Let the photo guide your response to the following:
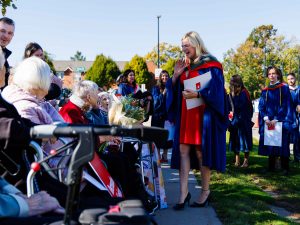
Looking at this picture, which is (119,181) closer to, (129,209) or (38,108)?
(38,108)

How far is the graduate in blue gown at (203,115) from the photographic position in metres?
4.99

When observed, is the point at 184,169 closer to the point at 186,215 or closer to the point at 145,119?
the point at 186,215

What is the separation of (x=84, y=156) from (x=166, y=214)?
326 centimetres

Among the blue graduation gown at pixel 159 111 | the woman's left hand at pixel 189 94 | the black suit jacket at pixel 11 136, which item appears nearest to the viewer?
the black suit jacket at pixel 11 136

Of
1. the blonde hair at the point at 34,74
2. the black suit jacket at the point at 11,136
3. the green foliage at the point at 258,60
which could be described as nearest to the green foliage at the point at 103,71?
the green foliage at the point at 258,60

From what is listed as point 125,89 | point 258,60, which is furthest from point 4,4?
point 258,60

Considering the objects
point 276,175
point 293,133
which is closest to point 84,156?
point 276,175

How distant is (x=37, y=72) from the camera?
3223 mm

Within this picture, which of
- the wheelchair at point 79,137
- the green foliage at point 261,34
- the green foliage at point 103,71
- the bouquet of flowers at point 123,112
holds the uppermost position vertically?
the green foliage at point 261,34

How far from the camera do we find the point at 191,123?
5121 millimetres

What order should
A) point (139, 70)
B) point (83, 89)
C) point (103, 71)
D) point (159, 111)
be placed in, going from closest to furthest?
point (83, 89), point (159, 111), point (139, 70), point (103, 71)

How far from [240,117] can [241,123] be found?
0.13 m

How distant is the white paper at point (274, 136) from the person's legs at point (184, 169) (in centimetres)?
364

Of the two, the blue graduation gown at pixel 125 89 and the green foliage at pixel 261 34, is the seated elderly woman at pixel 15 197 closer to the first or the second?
the blue graduation gown at pixel 125 89
